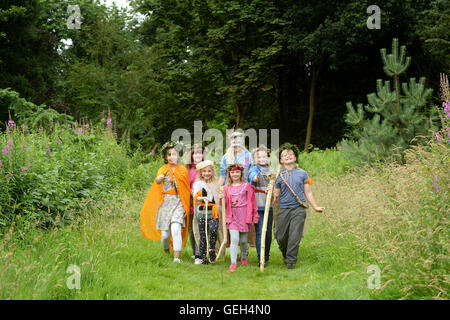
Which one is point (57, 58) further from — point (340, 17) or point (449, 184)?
point (449, 184)

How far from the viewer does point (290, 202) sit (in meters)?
6.80

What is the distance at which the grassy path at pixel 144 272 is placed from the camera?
15.0ft

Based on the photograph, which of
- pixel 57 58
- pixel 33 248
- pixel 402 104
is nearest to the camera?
pixel 33 248

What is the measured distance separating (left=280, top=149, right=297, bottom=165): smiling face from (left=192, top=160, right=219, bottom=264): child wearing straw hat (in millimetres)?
1070

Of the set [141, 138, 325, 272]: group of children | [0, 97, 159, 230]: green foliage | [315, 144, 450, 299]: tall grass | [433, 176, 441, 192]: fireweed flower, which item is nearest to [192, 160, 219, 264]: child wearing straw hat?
[141, 138, 325, 272]: group of children

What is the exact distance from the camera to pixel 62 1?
29.0 m

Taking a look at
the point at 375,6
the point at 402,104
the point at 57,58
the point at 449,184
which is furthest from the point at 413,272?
the point at 57,58

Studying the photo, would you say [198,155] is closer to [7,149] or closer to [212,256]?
[212,256]

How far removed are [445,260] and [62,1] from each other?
29.2 metres

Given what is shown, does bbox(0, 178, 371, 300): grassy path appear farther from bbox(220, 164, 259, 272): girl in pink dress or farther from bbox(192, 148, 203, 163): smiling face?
bbox(192, 148, 203, 163): smiling face

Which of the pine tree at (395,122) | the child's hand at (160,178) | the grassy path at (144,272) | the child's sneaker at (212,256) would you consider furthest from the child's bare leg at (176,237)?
the pine tree at (395,122)

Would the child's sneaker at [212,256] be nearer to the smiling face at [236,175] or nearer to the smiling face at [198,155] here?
the smiling face at [236,175]

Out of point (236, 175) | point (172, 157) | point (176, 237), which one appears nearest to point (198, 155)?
point (172, 157)

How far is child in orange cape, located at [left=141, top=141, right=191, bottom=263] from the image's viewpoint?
7.03m
